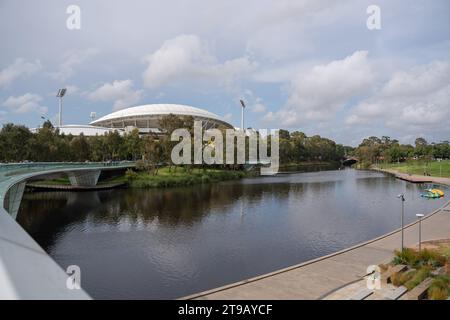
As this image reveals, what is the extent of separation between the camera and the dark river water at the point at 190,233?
14545 millimetres

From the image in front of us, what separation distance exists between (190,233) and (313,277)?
37.2 feet

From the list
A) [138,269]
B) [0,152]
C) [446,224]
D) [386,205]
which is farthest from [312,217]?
[0,152]

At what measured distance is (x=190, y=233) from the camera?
21.9 meters

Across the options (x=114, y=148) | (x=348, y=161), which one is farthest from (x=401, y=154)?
(x=114, y=148)

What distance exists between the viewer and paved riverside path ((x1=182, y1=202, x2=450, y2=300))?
34.7 ft

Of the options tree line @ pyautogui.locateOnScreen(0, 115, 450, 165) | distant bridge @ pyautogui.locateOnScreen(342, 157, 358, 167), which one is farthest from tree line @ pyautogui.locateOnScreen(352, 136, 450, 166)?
distant bridge @ pyautogui.locateOnScreen(342, 157, 358, 167)

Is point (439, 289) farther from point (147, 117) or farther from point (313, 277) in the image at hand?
point (147, 117)

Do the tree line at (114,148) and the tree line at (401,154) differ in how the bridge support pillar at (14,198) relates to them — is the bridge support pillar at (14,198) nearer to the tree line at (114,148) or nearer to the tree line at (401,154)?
the tree line at (114,148)

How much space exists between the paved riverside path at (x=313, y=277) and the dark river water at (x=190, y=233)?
2242 mm

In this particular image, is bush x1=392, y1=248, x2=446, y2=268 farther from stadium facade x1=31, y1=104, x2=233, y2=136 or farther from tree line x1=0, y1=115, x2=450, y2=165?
stadium facade x1=31, y1=104, x2=233, y2=136

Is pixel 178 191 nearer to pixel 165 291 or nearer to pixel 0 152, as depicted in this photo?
pixel 0 152

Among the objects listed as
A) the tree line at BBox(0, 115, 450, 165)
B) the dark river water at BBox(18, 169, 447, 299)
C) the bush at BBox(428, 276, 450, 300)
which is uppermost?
the tree line at BBox(0, 115, 450, 165)

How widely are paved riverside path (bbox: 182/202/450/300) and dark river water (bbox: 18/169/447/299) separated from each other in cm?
224
